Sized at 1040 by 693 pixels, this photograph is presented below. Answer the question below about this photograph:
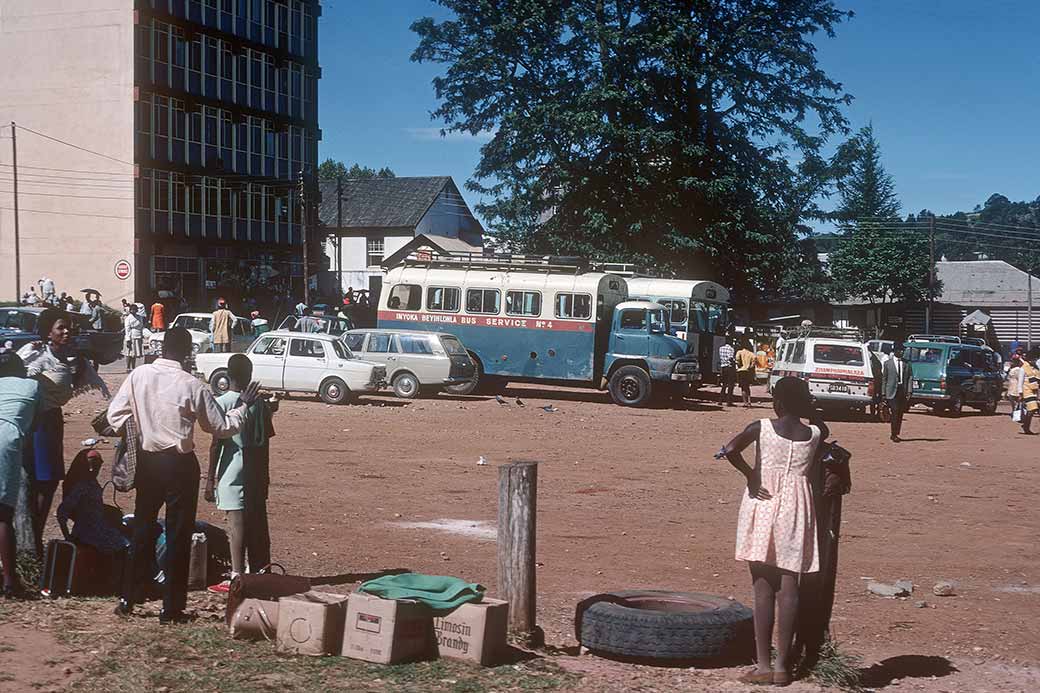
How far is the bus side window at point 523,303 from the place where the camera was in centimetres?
3062

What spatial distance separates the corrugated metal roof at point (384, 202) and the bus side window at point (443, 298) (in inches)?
1862

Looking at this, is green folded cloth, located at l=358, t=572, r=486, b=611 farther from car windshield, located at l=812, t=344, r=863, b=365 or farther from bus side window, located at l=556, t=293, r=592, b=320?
bus side window, located at l=556, t=293, r=592, b=320

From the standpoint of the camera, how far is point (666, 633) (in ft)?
25.1

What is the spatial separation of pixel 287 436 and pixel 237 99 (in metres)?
38.8

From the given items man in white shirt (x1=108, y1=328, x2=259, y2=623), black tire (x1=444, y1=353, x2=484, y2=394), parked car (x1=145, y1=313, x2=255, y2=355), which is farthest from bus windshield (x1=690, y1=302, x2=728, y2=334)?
man in white shirt (x1=108, y1=328, x2=259, y2=623)

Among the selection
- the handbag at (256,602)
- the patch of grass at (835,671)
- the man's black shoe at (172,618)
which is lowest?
the patch of grass at (835,671)

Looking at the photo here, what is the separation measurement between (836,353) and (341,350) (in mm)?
10669

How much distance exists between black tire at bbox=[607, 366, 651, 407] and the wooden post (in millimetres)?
21441

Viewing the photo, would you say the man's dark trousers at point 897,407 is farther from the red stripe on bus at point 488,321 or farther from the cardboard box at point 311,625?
the cardboard box at point 311,625

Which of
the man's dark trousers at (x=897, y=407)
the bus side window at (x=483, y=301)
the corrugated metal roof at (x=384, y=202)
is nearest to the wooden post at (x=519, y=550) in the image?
the man's dark trousers at (x=897, y=407)

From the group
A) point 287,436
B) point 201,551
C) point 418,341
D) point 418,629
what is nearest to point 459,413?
point 418,341

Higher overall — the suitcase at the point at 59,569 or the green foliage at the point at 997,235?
the green foliage at the point at 997,235

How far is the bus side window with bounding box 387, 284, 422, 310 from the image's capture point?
32.1 metres

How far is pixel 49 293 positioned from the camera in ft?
136
